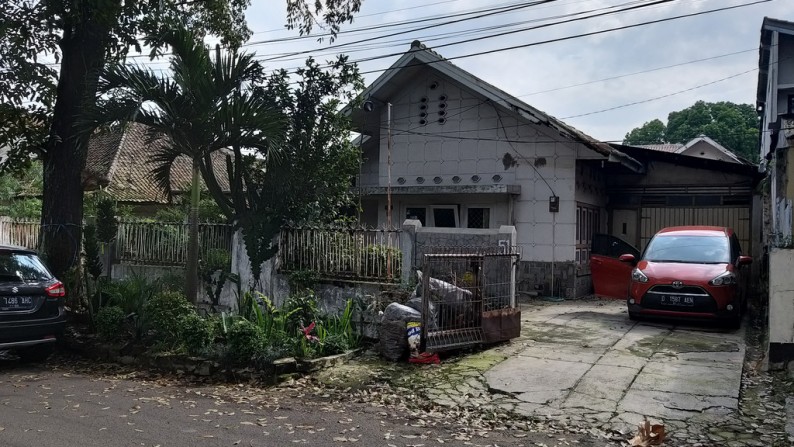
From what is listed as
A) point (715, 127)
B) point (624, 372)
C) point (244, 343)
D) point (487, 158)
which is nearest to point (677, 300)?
point (624, 372)

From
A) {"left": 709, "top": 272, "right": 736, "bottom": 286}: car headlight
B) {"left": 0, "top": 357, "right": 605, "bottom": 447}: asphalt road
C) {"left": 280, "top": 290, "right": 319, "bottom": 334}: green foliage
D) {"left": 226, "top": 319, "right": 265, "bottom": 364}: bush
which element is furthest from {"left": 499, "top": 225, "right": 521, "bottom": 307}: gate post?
{"left": 226, "top": 319, "right": 265, "bottom": 364}: bush

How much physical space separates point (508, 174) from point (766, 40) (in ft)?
29.1

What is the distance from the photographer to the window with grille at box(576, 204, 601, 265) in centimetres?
1481

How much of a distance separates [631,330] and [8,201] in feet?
64.6

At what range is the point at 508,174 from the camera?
1500 centimetres

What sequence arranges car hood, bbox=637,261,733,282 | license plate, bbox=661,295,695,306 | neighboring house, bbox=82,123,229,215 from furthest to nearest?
neighboring house, bbox=82,123,229,215, car hood, bbox=637,261,733,282, license plate, bbox=661,295,695,306

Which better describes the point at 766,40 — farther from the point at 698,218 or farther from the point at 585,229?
the point at 585,229

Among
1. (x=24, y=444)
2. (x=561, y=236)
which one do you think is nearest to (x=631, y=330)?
(x=561, y=236)

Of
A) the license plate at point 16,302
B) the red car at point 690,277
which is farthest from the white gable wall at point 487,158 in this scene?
the license plate at point 16,302

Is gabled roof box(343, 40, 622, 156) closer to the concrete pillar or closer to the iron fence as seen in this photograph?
the iron fence

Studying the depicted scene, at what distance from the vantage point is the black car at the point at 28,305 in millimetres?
7793

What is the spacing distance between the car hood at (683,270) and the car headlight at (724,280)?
0.08 metres

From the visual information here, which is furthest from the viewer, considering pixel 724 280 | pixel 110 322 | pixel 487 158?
pixel 487 158

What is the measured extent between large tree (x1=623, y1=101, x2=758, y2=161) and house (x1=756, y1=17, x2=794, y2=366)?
24.3 meters
